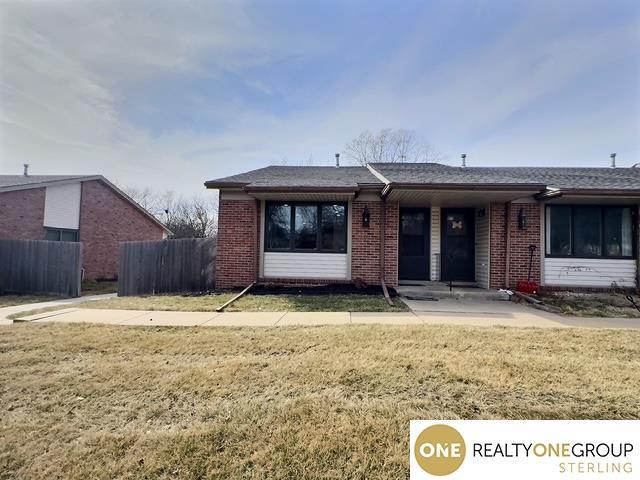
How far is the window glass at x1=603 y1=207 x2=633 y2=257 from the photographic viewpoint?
8.88 metres

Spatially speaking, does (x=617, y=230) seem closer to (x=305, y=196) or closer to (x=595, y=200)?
(x=595, y=200)

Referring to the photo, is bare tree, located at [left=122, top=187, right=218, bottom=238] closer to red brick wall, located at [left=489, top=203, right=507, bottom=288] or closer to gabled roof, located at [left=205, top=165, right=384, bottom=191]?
gabled roof, located at [left=205, top=165, right=384, bottom=191]

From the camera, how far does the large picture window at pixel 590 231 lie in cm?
888

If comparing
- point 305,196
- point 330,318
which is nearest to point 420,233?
point 305,196

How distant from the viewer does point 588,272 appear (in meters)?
8.86

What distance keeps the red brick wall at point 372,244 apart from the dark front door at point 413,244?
35.0 inches

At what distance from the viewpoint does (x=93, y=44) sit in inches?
295

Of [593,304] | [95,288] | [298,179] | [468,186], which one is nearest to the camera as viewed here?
[593,304]

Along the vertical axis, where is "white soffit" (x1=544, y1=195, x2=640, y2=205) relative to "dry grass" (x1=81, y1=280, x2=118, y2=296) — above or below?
above

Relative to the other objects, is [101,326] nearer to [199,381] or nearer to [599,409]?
[199,381]

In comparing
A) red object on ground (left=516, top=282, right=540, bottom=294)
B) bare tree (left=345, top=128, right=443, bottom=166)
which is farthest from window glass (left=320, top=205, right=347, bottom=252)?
bare tree (left=345, top=128, right=443, bottom=166)

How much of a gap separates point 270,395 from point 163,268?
8.51 meters

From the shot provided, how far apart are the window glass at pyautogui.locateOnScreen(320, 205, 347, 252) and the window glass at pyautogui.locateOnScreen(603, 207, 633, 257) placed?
24.3 ft

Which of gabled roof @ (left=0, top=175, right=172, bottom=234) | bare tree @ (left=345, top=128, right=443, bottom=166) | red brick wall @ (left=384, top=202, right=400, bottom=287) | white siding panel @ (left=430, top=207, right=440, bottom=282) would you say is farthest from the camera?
bare tree @ (left=345, top=128, right=443, bottom=166)
